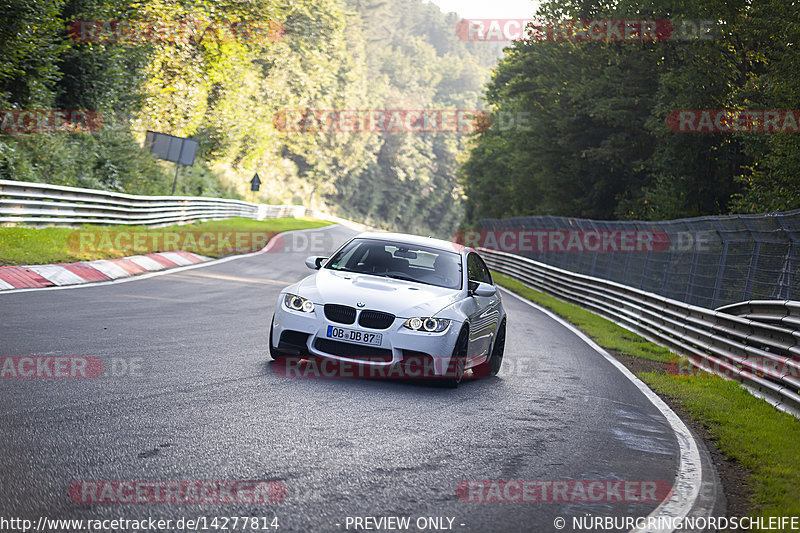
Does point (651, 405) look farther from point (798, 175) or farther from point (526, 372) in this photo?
point (798, 175)

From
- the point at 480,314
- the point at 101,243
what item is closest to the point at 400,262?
the point at 480,314

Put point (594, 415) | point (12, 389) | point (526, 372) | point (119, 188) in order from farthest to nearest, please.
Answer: point (119, 188) → point (526, 372) → point (594, 415) → point (12, 389)

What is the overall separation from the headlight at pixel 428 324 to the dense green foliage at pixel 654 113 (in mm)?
16416

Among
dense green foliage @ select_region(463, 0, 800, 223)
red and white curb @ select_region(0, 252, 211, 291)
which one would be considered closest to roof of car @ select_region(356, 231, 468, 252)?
red and white curb @ select_region(0, 252, 211, 291)

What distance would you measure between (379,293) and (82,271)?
869 cm

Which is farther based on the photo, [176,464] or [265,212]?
[265,212]

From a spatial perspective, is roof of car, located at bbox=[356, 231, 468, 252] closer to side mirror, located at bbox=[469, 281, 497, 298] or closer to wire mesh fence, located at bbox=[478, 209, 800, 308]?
side mirror, located at bbox=[469, 281, 497, 298]

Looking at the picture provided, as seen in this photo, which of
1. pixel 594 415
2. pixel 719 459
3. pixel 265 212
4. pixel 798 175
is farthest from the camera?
pixel 265 212

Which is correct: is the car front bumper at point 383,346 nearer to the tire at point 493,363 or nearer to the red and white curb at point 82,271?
the tire at point 493,363

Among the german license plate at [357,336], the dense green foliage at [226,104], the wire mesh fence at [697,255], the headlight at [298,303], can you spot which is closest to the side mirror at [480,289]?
the german license plate at [357,336]

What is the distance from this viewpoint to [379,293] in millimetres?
8391

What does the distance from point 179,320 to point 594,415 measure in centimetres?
563

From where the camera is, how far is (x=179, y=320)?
1108cm

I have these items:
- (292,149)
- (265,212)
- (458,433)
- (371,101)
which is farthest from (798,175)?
(371,101)
